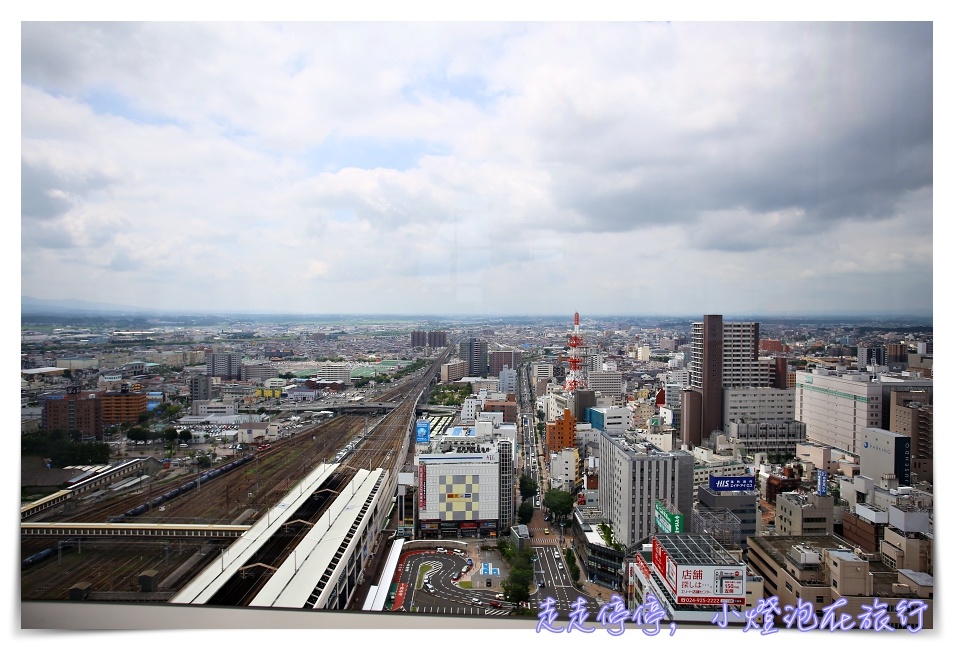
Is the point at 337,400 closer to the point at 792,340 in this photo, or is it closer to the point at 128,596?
the point at 128,596

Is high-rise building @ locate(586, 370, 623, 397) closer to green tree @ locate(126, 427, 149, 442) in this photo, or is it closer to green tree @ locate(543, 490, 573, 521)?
green tree @ locate(543, 490, 573, 521)

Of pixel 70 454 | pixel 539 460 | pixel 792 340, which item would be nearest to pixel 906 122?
pixel 792 340

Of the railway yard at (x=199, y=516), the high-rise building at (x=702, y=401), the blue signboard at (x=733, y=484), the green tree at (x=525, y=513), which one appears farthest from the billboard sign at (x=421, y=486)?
the high-rise building at (x=702, y=401)

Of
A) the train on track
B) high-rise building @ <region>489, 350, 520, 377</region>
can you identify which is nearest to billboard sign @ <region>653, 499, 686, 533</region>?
high-rise building @ <region>489, 350, 520, 377</region>

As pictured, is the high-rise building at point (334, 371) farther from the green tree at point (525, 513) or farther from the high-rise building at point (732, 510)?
the high-rise building at point (732, 510)

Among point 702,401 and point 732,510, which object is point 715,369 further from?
point 732,510

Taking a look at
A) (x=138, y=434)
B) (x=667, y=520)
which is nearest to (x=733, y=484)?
(x=667, y=520)
